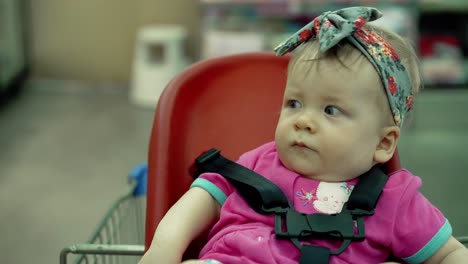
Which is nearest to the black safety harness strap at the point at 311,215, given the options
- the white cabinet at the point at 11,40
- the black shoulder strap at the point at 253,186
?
the black shoulder strap at the point at 253,186

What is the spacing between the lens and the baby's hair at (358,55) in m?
1.15

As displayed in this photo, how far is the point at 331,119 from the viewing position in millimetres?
1159

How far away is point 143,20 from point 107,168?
1440 millimetres

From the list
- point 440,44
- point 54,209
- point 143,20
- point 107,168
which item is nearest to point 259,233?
point 54,209

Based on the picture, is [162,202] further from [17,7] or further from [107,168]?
[17,7]

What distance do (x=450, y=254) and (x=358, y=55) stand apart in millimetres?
362

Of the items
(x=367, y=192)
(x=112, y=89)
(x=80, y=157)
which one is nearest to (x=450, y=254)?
(x=367, y=192)

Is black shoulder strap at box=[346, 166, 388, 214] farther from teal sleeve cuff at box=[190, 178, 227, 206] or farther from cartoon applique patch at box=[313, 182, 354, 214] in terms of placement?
teal sleeve cuff at box=[190, 178, 227, 206]

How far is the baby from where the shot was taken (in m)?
1.14

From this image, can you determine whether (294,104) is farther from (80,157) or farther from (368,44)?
(80,157)

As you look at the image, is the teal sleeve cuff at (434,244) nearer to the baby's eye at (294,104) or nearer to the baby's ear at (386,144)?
the baby's ear at (386,144)

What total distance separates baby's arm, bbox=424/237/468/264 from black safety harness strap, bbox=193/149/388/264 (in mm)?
128

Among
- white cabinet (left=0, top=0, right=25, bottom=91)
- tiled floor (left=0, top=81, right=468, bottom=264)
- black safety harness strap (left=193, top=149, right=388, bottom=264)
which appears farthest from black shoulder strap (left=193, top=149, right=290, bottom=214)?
white cabinet (left=0, top=0, right=25, bottom=91)

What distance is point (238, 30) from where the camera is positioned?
→ 12.2ft
